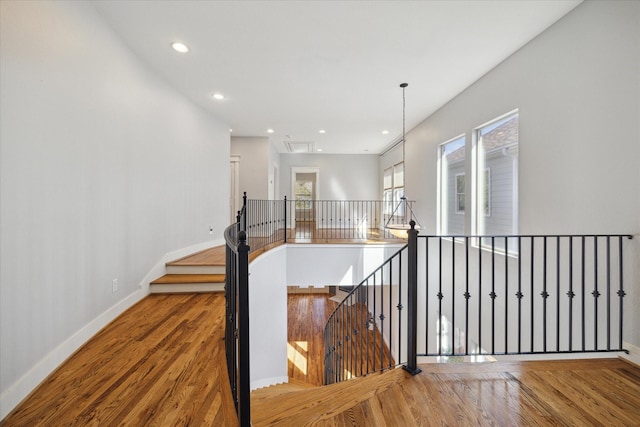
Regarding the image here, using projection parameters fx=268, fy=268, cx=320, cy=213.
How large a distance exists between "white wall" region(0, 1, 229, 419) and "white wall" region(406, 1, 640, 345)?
14.0ft

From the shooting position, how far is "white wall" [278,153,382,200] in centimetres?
977

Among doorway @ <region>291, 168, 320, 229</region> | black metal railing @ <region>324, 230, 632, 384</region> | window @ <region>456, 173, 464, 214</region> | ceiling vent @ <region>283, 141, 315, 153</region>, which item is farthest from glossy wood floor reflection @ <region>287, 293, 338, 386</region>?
ceiling vent @ <region>283, 141, 315, 153</region>

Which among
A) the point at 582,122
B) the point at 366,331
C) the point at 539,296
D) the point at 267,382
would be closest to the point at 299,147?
the point at 366,331

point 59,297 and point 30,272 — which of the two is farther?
point 59,297

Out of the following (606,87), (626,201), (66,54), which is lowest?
(626,201)

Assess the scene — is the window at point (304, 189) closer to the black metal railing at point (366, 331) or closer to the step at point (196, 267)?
the black metal railing at point (366, 331)

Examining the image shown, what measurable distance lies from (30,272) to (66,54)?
1.70 m

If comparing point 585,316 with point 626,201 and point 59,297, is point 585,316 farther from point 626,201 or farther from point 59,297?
point 59,297

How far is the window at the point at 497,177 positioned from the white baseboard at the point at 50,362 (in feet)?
15.1

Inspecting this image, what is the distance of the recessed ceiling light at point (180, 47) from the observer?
303 centimetres

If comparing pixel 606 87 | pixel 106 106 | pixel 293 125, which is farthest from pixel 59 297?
pixel 293 125

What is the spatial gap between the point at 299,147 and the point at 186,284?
5.99 metres

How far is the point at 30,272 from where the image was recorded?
1795 millimetres

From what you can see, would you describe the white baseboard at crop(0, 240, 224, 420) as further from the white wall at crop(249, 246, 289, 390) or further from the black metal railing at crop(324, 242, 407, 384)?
the black metal railing at crop(324, 242, 407, 384)
